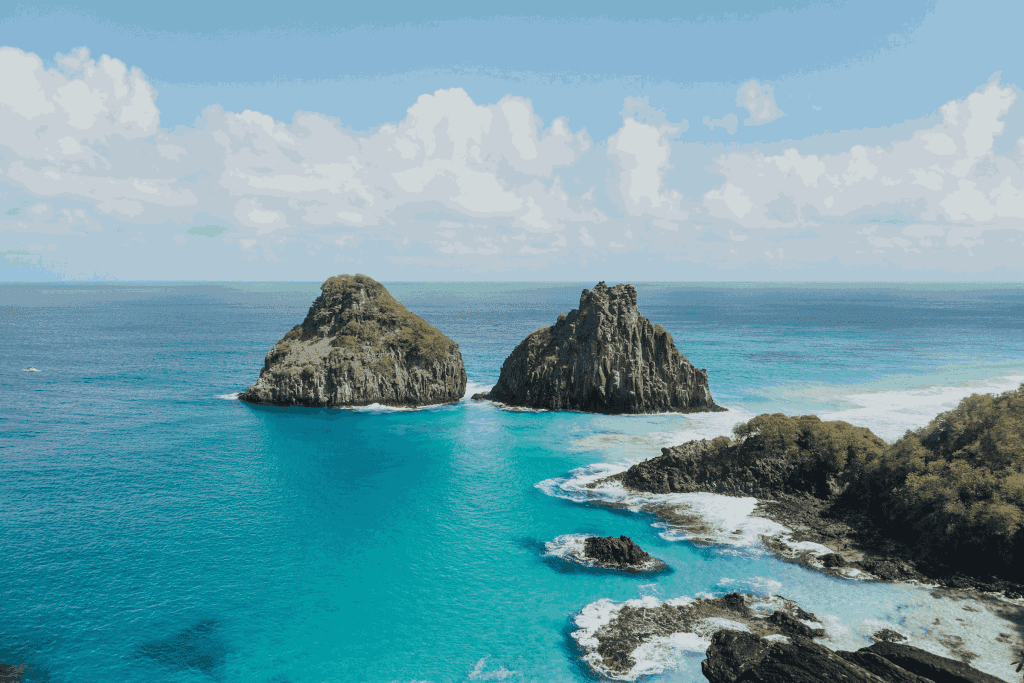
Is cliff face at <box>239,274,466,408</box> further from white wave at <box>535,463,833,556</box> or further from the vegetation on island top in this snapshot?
white wave at <box>535,463,833,556</box>

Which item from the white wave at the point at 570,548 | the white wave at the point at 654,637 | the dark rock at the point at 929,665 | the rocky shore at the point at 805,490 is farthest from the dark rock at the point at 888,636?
the white wave at the point at 570,548

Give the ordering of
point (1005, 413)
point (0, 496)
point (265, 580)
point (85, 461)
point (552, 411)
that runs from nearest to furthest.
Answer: point (265, 580) < point (1005, 413) < point (0, 496) < point (85, 461) < point (552, 411)

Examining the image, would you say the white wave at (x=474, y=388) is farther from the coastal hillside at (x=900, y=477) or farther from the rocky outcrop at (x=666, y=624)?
the rocky outcrop at (x=666, y=624)

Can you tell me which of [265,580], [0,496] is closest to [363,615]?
[265,580]

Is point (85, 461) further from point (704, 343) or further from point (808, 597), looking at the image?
point (704, 343)

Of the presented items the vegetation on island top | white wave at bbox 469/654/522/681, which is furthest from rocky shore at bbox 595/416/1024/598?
the vegetation on island top

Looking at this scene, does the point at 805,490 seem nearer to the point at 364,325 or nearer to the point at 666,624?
the point at 666,624

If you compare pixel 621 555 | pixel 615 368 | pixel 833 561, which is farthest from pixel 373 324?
pixel 833 561

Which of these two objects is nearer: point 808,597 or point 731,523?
point 808,597
